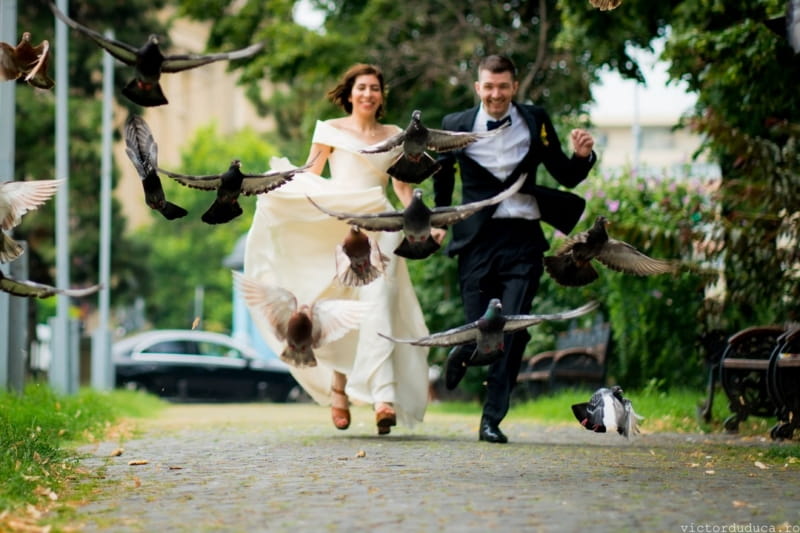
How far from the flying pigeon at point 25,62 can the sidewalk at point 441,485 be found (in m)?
2.05

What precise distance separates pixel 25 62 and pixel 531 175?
146 inches

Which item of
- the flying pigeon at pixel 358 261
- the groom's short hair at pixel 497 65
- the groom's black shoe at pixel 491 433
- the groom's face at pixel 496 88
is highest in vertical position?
the groom's short hair at pixel 497 65

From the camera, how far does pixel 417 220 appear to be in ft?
Result: 27.1

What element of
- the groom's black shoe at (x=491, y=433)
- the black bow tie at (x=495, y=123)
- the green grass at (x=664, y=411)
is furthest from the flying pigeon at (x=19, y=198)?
the green grass at (x=664, y=411)

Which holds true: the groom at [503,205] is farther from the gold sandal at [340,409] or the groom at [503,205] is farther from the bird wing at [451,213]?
the bird wing at [451,213]

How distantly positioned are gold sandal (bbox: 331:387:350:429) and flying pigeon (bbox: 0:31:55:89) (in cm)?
406

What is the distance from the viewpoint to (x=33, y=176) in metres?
35.4

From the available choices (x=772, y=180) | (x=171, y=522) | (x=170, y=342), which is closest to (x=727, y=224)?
(x=772, y=180)

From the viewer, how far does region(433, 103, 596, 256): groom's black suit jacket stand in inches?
394

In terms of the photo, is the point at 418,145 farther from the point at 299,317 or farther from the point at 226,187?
the point at 299,317

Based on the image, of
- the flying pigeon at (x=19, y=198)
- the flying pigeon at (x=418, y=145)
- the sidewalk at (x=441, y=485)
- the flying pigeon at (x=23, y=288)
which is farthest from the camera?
the flying pigeon at (x=418, y=145)

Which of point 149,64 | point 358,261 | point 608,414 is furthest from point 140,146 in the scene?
point 608,414

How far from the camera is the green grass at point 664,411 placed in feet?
41.6

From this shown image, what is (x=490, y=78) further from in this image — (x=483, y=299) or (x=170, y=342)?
(x=170, y=342)
